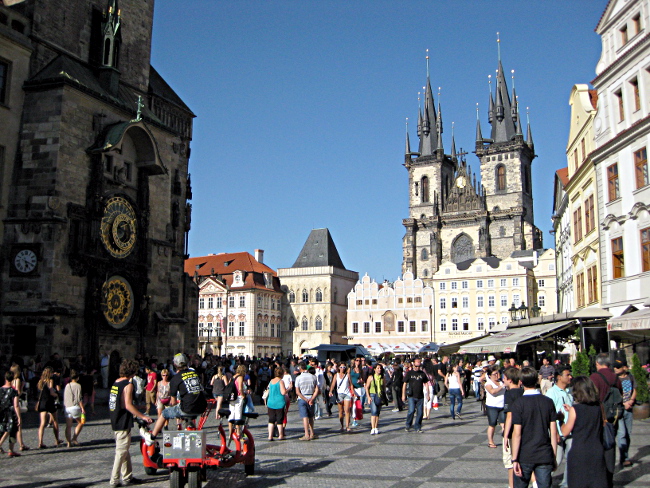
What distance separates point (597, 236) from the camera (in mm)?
24531

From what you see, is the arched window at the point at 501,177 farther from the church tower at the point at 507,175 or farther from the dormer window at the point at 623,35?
the dormer window at the point at 623,35

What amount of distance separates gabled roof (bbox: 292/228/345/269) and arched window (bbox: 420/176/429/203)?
16.8 meters

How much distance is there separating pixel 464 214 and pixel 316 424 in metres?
81.9

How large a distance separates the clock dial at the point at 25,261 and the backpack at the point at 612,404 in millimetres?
17604

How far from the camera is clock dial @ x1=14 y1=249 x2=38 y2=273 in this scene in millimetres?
21109

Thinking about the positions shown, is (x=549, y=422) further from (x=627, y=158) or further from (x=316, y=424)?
(x=627, y=158)

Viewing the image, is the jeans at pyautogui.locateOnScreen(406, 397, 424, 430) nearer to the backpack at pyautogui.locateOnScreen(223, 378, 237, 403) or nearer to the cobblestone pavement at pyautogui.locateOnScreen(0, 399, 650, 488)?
the cobblestone pavement at pyautogui.locateOnScreen(0, 399, 650, 488)

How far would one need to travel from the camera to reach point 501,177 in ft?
325

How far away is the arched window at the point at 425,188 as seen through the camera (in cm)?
10225

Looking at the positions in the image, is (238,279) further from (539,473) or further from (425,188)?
(539,473)

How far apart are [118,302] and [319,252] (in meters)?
70.1

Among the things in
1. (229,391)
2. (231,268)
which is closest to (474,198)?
(231,268)

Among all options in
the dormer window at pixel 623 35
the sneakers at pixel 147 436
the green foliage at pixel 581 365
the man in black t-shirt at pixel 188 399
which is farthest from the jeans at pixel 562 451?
the dormer window at pixel 623 35

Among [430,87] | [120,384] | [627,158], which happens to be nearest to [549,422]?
[120,384]
